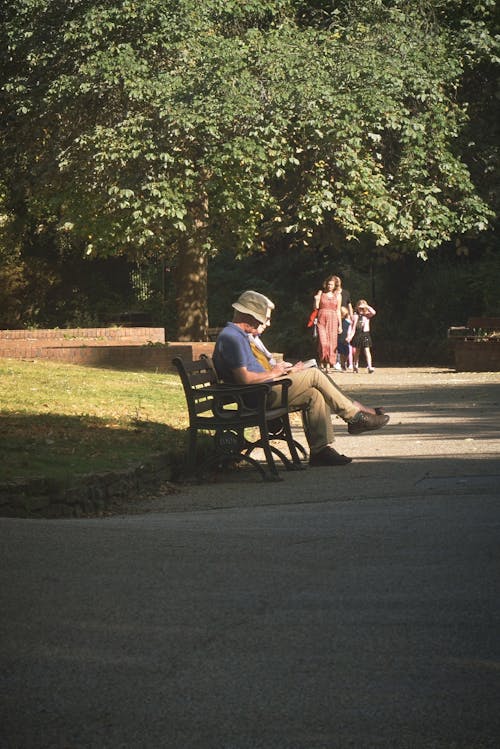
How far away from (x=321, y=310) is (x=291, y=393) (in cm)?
1457

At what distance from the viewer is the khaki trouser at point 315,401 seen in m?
11.6

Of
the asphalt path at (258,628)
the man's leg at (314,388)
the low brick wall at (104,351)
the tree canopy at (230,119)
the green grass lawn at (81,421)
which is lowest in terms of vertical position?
the asphalt path at (258,628)

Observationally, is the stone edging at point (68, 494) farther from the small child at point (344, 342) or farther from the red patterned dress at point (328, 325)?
the small child at point (344, 342)

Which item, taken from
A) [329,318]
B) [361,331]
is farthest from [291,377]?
[361,331]

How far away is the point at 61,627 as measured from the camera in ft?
17.4

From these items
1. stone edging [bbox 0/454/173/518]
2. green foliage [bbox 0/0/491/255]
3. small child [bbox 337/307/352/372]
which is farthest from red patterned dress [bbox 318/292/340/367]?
stone edging [bbox 0/454/173/518]

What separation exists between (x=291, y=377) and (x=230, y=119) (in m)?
14.8

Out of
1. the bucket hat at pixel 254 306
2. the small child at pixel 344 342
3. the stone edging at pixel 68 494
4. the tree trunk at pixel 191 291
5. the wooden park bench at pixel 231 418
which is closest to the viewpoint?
the stone edging at pixel 68 494

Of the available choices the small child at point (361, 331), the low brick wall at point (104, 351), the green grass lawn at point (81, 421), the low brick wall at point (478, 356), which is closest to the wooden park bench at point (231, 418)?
the green grass lawn at point (81, 421)

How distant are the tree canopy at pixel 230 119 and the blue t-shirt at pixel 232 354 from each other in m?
14.2

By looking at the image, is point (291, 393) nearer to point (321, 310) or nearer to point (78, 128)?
point (321, 310)

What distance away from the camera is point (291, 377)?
38.2 ft

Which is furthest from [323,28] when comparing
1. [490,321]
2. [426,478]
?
[426,478]

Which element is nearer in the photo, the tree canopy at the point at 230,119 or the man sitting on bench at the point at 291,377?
the man sitting on bench at the point at 291,377
